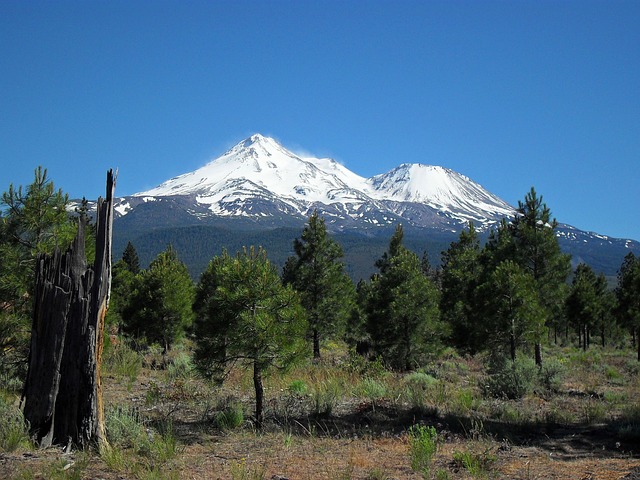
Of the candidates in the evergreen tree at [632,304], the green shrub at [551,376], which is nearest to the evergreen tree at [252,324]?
the green shrub at [551,376]

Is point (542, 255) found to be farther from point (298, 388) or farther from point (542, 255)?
point (298, 388)

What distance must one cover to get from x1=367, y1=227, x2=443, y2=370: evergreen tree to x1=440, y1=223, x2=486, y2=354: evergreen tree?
220cm

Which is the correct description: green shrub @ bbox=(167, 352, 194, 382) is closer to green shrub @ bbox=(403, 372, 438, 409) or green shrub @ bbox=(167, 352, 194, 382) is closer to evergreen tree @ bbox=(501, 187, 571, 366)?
green shrub @ bbox=(403, 372, 438, 409)

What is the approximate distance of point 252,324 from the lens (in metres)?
10.4

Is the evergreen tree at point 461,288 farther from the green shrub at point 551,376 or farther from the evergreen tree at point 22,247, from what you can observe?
the evergreen tree at point 22,247

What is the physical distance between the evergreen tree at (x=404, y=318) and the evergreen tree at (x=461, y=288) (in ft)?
7.22

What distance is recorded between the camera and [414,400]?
12438mm

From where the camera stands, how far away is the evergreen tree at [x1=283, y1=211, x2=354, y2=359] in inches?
1025

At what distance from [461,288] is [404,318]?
1038 cm

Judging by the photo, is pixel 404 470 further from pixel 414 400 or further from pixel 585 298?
pixel 585 298

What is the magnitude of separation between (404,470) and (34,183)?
10284 mm

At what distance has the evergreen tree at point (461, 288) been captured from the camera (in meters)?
27.6

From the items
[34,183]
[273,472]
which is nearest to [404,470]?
[273,472]

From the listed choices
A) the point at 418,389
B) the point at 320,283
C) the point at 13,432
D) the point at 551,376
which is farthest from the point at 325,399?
the point at 320,283
